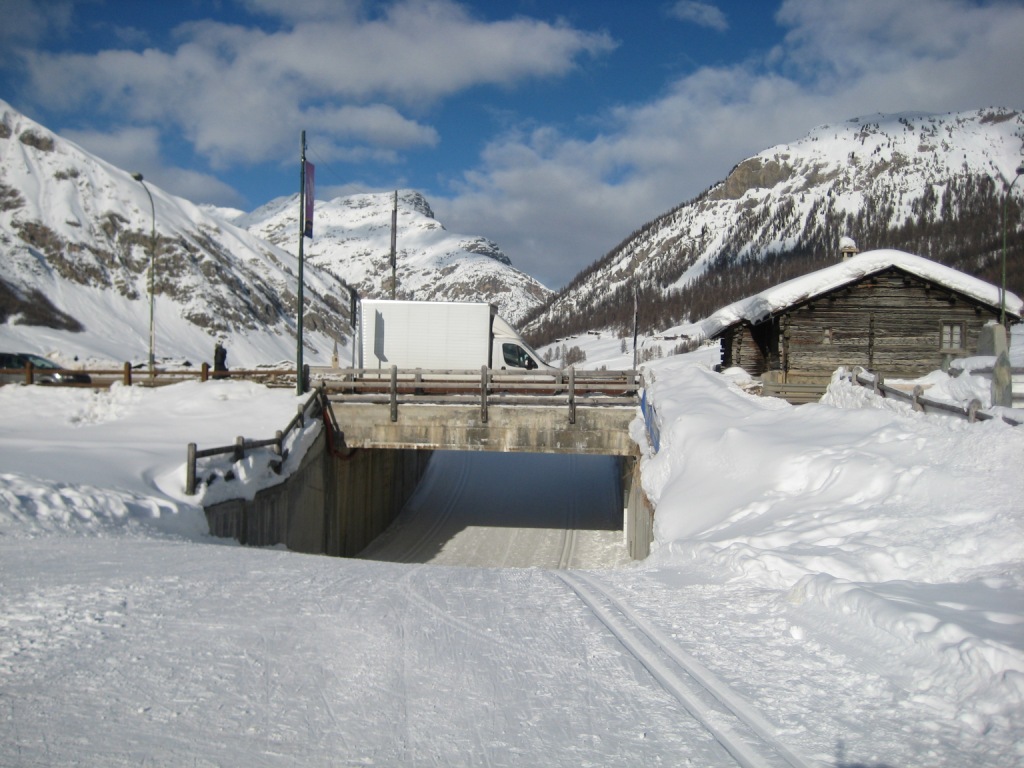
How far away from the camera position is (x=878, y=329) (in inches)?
1051

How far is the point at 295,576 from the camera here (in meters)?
8.09

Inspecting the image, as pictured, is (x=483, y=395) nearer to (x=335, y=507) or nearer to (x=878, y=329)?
(x=335, y=507)

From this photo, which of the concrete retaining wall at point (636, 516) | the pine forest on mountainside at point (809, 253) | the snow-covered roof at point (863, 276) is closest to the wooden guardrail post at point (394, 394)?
the concrete retaining wall at point (636, 516)

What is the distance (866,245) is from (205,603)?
160 m

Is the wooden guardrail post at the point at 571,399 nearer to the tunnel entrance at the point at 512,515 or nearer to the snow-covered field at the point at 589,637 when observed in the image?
the tunnel entrance at the point at 512,515

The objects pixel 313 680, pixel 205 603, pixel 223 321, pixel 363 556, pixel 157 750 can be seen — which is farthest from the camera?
pixel 223 321

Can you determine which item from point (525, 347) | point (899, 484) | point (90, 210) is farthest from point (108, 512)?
point (90, 210)

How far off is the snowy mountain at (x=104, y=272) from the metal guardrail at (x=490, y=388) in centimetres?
5024

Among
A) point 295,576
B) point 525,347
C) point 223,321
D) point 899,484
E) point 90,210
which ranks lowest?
point 295,576

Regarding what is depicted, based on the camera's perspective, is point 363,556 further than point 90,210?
No

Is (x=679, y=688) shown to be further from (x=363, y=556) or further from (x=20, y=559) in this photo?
(x=363, y=556)

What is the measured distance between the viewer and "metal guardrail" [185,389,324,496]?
13.3 m

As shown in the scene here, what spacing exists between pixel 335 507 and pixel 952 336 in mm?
21187

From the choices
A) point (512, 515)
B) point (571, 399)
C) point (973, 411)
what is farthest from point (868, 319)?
point (973, 411)
